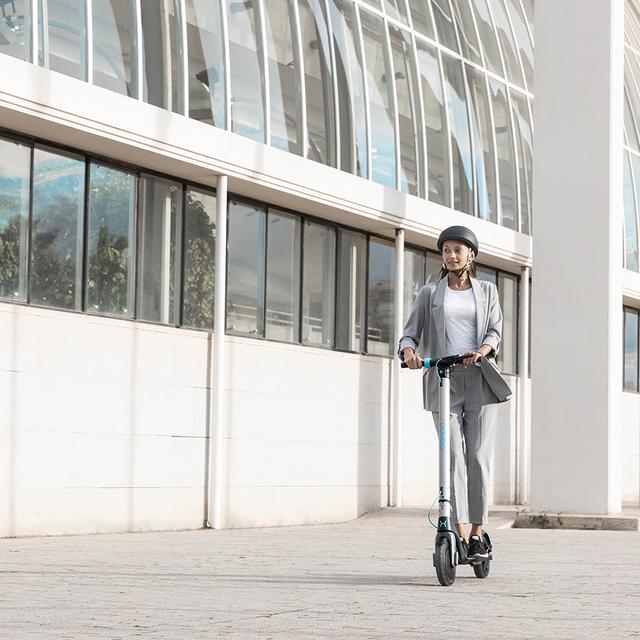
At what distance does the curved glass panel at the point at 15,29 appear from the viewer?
1260 centimetres

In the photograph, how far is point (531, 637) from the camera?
5.52m

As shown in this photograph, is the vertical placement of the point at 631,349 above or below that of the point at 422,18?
below

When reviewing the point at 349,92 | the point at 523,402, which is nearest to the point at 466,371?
the point at 349,92

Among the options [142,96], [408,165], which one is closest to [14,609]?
[142,96]

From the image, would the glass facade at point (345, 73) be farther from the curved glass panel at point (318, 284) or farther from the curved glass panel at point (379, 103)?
the curved glass panel at point (318, 284)

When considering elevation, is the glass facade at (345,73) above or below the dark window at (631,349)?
above

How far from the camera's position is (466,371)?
27.2ft

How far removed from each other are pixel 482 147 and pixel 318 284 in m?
4.70

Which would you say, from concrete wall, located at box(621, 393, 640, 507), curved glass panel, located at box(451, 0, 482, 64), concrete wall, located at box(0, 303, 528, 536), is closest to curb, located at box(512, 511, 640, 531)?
concrete wall, located at box(0, 303, 528, 536)

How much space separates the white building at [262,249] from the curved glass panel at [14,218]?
1.0 inches

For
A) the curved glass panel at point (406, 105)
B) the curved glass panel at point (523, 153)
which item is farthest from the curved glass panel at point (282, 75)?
the curved glass panel at point (523, 153)

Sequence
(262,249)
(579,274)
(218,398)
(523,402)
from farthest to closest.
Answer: (523,402) → (262,249) → (579,274) → (218,398)

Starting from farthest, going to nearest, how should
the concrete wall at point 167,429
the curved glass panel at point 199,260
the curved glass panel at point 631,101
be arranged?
the curved glass panel at point 631,101
the curved glass panel at point 199,260
the concrete wall at point 167,429

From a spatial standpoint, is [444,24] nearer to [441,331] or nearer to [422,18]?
[422,18]
